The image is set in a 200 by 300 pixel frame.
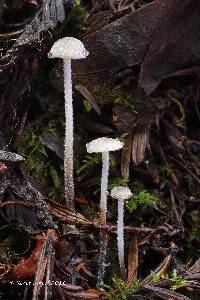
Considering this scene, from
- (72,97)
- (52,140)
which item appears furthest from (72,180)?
(72,97)

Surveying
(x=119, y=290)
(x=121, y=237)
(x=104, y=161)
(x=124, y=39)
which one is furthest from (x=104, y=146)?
(x=119, y=290)

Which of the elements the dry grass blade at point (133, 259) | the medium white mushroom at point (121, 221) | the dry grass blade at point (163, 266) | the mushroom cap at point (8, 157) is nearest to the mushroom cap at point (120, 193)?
the medium white mushroom at point (121, 221)

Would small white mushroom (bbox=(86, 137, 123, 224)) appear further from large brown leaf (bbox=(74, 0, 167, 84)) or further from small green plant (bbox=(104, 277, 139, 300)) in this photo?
large brown leaf (bbox=(74, 0, 167, 84))

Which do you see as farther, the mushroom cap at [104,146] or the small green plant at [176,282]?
the mushroom cap at [104,146]

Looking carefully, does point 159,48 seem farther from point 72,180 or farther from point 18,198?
point 18,198

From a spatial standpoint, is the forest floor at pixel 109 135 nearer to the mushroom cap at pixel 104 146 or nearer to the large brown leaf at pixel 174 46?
the large brown leaf at pixel 174 46

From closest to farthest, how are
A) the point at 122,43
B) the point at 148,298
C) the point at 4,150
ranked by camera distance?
the point at 148,298 → the point at 4,150 → the point at 122,43
